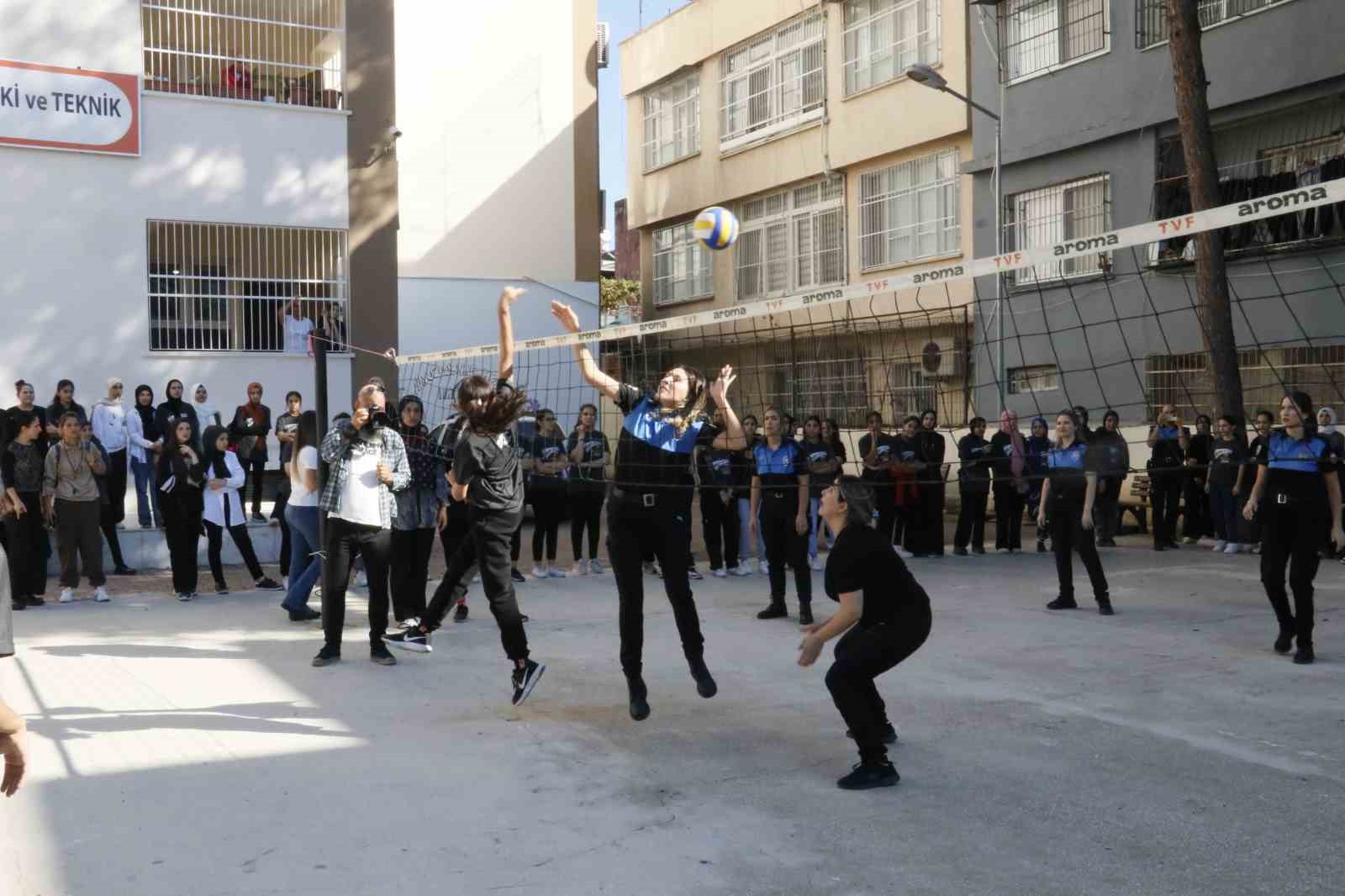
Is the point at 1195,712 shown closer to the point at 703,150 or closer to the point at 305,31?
the point at 305,31

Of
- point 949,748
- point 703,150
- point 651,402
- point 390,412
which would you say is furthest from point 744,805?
point 703,150

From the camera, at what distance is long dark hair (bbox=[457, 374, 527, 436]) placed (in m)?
7.69

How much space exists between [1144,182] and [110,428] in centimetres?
1341

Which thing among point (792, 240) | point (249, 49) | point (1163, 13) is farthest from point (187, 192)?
point (1163, 13)

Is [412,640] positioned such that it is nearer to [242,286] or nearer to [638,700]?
[638,700]

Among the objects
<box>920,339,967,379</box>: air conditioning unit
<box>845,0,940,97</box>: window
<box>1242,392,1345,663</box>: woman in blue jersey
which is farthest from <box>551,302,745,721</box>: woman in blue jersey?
<box>845,0,940,97</box>: window

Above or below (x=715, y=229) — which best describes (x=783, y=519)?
below

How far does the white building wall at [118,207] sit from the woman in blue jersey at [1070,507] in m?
12.4

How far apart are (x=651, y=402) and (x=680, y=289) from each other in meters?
21.4

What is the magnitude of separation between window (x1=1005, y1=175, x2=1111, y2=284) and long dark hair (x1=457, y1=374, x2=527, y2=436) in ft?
41.3

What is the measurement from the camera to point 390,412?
33.2ft

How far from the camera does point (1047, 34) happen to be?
64.8ft

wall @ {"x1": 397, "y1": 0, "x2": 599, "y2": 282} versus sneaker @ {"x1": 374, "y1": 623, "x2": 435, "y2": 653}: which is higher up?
wall @ {"x1": 397, "y1": 0, "x2": 599, "y2": 282}

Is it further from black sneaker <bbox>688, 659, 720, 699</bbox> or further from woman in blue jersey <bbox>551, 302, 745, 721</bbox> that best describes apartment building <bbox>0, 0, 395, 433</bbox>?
black sneaker <bbox>688, 659, 720, 699</bbox>
